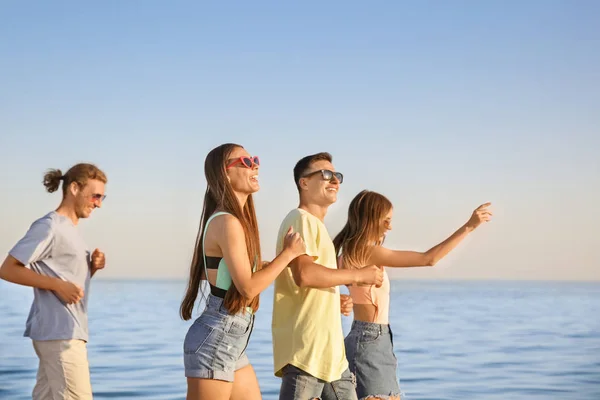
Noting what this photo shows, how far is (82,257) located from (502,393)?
808 cm

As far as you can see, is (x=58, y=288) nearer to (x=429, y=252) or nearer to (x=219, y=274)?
(x=219, y=274)

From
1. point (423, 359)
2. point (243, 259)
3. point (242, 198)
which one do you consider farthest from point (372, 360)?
point (423, 359)

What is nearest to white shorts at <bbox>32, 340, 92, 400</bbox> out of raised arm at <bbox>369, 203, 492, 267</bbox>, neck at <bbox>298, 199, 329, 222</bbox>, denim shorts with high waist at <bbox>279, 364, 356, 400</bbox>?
denim shorts with high waist at <bbox>279, 364, 356, 400</bbox>

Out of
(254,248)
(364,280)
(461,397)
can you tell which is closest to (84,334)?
(254,248)

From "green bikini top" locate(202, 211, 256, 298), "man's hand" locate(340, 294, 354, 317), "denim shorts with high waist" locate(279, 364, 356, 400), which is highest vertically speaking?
"green bikini top" locate(202, 211, 256, 298)

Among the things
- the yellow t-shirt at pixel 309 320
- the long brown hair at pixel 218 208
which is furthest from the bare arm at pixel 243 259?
the yellow t-shirt at pixel 309 320

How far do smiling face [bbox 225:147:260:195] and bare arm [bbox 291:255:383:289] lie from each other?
0.44 metres

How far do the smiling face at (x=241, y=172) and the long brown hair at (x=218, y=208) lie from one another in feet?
0.11

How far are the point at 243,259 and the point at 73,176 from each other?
1443mm

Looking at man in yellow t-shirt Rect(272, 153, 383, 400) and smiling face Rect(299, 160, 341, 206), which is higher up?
smiling face Rect(299, 160, 341, 206)

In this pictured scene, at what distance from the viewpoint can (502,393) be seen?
11.9 metres

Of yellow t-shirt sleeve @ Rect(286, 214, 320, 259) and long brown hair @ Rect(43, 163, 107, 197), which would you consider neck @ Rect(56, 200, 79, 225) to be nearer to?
long brown hair @ Rect(43, 163, 107, 197)

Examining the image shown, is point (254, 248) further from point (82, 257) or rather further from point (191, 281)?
point (82, 257)

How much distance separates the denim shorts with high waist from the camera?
4598 millimetres
